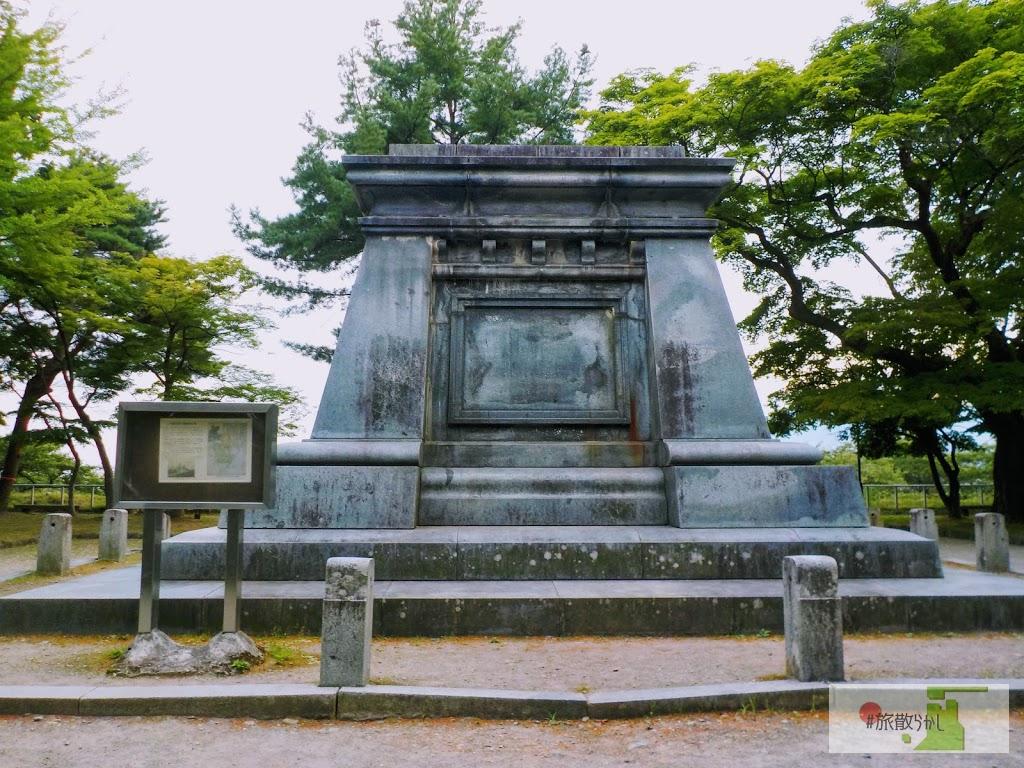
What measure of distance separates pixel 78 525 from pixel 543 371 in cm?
1759

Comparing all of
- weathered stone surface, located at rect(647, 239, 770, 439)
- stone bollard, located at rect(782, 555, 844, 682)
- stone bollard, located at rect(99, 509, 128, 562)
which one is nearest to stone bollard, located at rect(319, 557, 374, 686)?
stone bollard, located at rect(782, 555, 844, 682)

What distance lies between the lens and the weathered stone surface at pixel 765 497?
7.19m

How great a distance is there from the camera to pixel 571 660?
5.12 meters

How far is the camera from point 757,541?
21.6 feet

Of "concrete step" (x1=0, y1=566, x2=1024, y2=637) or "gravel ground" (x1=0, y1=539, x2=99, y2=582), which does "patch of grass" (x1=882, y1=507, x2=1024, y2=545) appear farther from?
"gravel ground" (x1=0, y1=539, x2=99, y2=582)

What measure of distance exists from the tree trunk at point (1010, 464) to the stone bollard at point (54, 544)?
62.6 feet

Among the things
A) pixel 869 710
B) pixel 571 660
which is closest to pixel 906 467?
pixel 571 660

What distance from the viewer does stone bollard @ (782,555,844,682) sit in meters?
4.37

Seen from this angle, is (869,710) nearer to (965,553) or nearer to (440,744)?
(440,744)

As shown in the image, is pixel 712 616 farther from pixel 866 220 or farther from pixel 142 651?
pixel 866 220

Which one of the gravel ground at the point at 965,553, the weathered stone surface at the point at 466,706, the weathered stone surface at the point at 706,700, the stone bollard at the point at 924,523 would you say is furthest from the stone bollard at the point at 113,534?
the gravel ground at the point at 965,553

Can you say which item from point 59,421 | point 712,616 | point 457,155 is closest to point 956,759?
point 712,616

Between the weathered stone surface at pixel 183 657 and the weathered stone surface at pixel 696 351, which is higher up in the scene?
the weathered stone surface at pixel 696 351

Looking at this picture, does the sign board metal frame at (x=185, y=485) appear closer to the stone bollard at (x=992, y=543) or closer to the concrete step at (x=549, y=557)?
the concrete step at (x=549, y=557)
